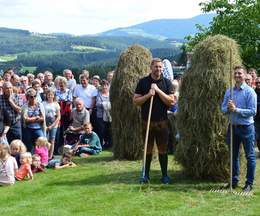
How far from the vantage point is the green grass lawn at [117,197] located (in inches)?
321

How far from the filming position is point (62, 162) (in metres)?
12.4

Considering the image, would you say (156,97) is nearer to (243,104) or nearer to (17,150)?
(243,104)

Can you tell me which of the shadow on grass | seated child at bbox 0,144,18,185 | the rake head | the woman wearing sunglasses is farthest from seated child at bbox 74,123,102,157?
the rake head

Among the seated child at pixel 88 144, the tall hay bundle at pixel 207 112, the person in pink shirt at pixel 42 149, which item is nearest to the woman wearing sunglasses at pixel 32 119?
the person in pink shirt at pixel 42 149

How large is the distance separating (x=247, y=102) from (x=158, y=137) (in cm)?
181

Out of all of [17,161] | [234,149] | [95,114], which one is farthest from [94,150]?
[234,149]

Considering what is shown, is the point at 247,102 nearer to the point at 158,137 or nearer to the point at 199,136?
the point at 199,136

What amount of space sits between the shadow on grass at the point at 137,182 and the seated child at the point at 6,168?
30.6 inches

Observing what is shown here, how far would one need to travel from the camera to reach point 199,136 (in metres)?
9.81

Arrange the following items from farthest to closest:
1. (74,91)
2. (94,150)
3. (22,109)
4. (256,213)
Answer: (74,91)
(94,150)
(22,109)
(256,213)

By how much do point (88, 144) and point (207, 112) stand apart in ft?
16.6

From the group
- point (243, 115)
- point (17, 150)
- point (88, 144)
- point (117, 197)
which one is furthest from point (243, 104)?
point (88, 144)

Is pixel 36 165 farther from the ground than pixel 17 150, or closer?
closer

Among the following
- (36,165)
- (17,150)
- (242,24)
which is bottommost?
(36,165)
